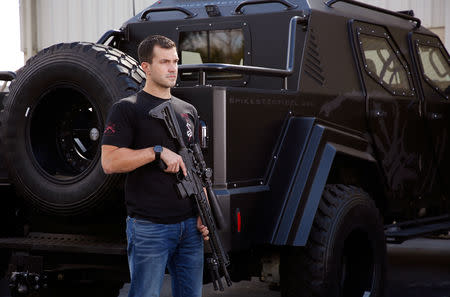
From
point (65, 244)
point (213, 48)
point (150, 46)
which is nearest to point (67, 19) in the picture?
point (213, 48)

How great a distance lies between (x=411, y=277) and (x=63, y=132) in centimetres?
405

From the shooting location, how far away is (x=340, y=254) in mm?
4852

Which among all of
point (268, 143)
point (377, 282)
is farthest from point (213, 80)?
point (377, 282)

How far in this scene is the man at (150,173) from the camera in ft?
12.1

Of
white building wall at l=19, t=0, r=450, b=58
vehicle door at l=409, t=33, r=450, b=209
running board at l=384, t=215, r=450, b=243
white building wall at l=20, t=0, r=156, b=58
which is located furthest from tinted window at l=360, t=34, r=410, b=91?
white building wall at l=20, t=0, r=156, b=58

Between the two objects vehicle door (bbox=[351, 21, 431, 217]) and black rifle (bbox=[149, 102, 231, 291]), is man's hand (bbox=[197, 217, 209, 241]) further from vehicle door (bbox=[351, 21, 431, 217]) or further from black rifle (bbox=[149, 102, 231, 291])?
vehicle door (bbox=[351, 21, 431, 217])

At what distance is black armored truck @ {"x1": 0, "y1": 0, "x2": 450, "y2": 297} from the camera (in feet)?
14.4

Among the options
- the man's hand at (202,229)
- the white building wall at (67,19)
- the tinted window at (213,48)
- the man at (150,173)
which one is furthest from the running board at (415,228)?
the white building wall at (67,19)

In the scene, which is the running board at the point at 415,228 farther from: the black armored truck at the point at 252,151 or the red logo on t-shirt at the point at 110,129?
the red logo on t-shirt at the point at 110,129

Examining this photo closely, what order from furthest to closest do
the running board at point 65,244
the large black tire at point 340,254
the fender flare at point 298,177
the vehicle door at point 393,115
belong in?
1. the vehicle door at point 393,115
2. the large black tire at point 340,254
3. the fender flare at point 298,177
4. the running board at point 65,244

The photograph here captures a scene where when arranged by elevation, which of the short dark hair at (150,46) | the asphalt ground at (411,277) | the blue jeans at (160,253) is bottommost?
the asphalt ground at (411,277)

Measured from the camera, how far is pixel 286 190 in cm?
470

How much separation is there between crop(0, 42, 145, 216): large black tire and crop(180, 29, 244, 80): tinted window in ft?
4.88

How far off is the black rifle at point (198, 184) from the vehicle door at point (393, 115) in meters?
2.09
